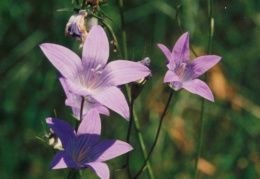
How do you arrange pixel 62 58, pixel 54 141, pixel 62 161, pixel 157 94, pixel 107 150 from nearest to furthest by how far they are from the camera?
1. pixel 62 161
2. pixel 62 58
3. pixel 107 150
4. pixel 54 141
5. pixel 157 94

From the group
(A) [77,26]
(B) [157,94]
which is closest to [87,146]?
(A) [77,26]

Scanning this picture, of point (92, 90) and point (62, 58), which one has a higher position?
point (62, 58)

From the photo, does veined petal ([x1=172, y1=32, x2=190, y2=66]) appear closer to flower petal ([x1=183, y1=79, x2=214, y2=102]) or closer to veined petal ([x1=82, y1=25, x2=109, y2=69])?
flower petal ([x1=183, y1=79, x2=214, y2=102])

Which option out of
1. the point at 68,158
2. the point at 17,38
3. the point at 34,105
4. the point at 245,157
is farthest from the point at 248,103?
the point at 68,158

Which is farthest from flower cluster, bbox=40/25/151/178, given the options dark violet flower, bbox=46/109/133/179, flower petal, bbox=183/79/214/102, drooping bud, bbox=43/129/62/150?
flower petal, bbox=183/79/214/102

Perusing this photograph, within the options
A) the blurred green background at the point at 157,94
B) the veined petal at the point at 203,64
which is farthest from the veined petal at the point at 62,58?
the blurred green background at the point at 157,94

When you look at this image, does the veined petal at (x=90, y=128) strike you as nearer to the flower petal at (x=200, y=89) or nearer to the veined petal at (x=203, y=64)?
the flower petal at (x=200, y=89)

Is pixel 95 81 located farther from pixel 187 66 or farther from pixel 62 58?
pixel 187 66
